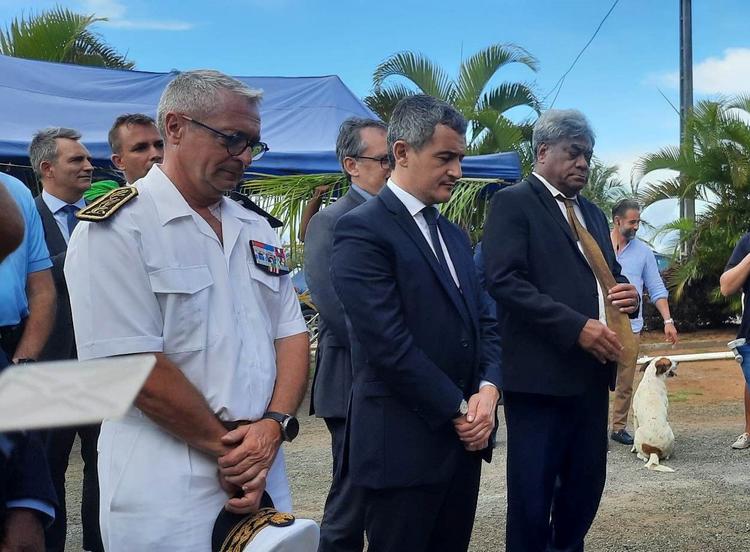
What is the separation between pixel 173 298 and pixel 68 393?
1.38 m

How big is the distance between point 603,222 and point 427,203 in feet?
3.93

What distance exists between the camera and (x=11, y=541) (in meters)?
1.38

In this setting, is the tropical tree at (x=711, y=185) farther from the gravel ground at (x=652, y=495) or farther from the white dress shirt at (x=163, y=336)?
the white dress shirt at (x=163, y=336)

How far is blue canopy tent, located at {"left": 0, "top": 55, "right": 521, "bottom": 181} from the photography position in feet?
27.4

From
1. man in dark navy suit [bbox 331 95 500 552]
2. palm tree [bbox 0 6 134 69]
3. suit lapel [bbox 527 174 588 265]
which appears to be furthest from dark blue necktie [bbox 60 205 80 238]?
palm tree [bbox 0 6 134 69]

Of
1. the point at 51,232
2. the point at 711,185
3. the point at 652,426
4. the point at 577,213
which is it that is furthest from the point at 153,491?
the point at 711,185

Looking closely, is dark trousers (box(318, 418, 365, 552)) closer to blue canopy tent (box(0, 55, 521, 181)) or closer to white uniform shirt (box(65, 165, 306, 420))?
white uniform shirt (box(65, 165, 306, 420))

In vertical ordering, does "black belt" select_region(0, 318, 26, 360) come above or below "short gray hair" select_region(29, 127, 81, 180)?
below

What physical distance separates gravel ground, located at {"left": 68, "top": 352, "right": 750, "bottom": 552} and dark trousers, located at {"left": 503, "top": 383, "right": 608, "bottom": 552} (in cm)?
100

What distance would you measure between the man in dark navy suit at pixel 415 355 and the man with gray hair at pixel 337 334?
23.0 inches

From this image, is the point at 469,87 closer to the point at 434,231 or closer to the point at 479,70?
the point at 479,70

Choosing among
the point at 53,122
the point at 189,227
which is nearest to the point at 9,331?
the point at 189,227

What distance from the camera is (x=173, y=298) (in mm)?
2020

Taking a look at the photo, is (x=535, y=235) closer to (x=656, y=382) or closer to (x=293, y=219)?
(x=656, y=382)
